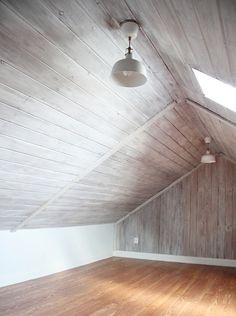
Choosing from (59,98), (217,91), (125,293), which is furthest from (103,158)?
(125,293)

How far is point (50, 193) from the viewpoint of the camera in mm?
3576

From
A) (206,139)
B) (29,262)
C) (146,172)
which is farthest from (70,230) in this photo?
(206,139)

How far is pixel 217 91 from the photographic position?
253cm

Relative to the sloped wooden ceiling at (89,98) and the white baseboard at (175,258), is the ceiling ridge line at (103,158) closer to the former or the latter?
the sloped wooden ceiling at (89,98)

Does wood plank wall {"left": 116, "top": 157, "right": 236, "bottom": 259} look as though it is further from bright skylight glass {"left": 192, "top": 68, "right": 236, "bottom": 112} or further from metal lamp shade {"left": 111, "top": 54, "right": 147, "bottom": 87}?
metal lamp shade {"left": 111, "top": 54, "right": 147, "bottom": 87}

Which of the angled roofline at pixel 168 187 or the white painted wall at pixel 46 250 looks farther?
the angled roofline at pixel 168 187

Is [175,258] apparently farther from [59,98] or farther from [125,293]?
[59,98]

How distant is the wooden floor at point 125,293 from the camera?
3.12 meters

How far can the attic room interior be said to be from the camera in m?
1.76

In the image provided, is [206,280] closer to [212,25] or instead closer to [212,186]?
[212,186]

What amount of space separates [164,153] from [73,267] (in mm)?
2259

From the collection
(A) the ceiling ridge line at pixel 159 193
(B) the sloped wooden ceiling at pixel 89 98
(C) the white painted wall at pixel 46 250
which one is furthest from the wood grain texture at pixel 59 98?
(A) the ceiling ridge line at pixel 159 193

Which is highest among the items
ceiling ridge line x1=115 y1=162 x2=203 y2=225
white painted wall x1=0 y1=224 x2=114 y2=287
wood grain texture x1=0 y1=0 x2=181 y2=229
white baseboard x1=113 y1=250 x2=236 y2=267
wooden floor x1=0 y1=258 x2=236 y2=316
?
wood grain texture x1=0 y1=0 x2=181 y2=229

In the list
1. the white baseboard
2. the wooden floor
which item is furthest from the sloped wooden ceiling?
the white baseboard
